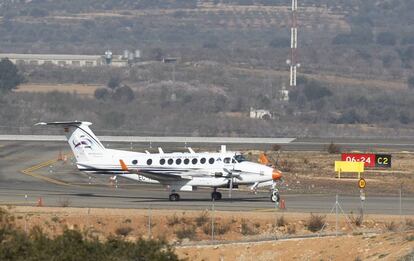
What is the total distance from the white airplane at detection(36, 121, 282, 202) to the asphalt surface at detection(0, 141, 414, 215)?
35.9 inches

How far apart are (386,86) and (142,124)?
64985 millimetres

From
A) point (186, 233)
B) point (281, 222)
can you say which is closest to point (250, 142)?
point (281, 222)

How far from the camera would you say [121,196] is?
69.1 meters

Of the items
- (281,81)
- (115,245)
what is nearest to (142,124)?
(281,81)

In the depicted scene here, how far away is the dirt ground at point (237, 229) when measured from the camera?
164ft

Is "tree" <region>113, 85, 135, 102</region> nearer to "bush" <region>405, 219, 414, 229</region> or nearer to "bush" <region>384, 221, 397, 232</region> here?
"bush" <region>384, 221, 397, 232</region>

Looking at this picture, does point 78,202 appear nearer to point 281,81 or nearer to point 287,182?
point 287,182

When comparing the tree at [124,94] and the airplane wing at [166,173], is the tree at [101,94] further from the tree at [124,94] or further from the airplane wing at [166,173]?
the airplane wing at [166,173]

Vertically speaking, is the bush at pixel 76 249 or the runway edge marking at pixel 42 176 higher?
the runway edge marking at pixel 42 176

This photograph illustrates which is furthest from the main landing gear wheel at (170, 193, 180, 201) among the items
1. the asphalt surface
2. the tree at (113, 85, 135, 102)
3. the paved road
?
the tree at (113, 85, 135, 102)

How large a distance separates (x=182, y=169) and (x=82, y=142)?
5.78 meters

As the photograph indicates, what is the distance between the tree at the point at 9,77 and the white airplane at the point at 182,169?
102 meters

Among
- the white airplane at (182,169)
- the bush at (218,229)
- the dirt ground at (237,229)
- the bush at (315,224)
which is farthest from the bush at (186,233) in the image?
the white airplane at (182,169)

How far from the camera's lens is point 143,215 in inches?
2266
